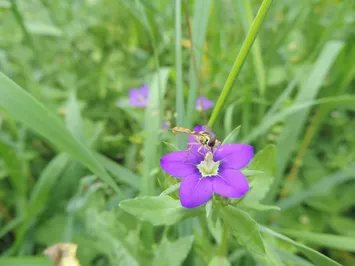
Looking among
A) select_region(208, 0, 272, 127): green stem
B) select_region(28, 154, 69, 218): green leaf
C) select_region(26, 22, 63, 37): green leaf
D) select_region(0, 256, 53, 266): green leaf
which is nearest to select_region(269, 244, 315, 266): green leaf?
select_region(208, 0, 272, 127): green stem

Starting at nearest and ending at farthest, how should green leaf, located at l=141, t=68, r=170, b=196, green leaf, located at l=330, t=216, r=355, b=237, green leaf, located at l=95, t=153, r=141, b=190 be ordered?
green leaf, located at l=141, t=68, r=170, b=196
green leaf, located at l=95, t=153, r=141, b=190
green leaf, located at l=330, t=216, r=355, b=237

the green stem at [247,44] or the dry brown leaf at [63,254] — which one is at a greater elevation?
the green stem at [247,44]

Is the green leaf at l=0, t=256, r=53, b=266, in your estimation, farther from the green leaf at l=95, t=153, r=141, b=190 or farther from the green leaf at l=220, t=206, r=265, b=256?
the green leaf at l=220, t=206, r=265, b=256

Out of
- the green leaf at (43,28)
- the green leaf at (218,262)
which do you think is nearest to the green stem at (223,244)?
the green leaf at (218,262)

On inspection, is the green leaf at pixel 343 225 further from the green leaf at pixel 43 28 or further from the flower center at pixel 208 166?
the green leaf at pixel 43 28

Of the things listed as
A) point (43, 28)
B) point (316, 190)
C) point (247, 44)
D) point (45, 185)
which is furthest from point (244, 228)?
point (43, 28)

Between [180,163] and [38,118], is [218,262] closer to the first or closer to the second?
[180,163]

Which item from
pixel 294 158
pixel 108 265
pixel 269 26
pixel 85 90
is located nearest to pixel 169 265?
pixel 108 265
